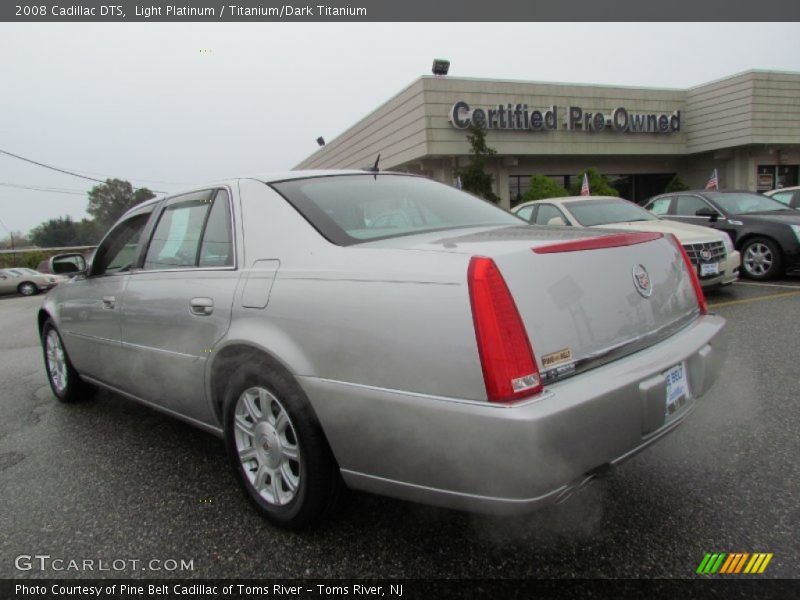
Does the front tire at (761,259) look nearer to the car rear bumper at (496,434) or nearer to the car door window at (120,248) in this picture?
the car rear bumper at (496,434)

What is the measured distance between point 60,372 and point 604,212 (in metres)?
6.71

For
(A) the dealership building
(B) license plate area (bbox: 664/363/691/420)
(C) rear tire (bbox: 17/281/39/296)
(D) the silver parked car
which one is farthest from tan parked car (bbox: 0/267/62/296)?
(B) license plate area (bbox: 664/363/691/420)

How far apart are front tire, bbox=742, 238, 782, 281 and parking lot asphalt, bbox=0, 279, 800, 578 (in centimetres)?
551

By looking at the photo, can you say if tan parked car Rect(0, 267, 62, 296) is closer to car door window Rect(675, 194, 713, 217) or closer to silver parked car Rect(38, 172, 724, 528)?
car door window Rect(675, 194, 713, 217)

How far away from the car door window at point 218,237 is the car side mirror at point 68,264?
179cm

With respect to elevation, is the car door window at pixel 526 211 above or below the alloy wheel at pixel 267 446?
above

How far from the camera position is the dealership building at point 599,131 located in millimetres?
17156

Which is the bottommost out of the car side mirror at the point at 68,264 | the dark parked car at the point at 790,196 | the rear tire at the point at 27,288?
the rear tire at the point at 27,288

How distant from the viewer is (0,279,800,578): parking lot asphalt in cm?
203


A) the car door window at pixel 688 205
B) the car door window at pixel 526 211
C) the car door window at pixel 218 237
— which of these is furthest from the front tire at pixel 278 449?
the car door window at pixel 688 205

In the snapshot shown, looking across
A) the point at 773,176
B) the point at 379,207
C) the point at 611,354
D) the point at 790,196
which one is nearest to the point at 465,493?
the point at 611,354

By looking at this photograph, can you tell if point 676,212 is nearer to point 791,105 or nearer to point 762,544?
point 762,544

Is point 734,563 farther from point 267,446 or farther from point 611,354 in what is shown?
point 267,446

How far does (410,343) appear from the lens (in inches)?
69.3
